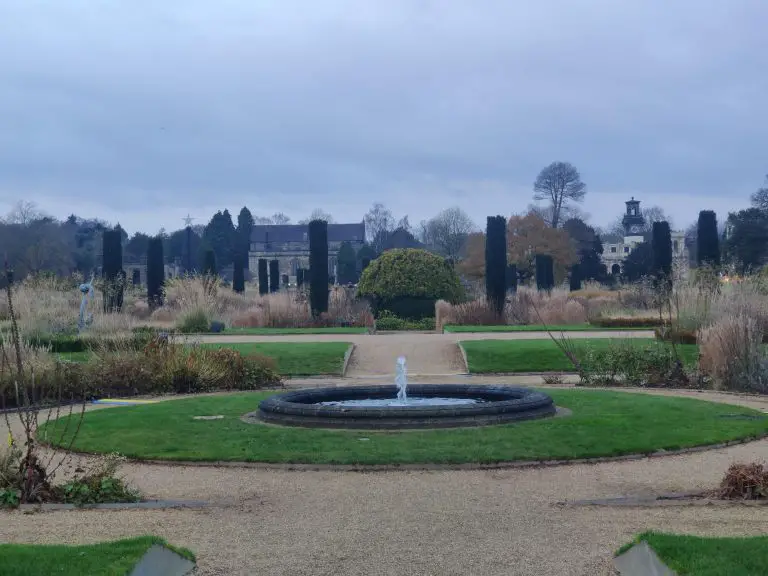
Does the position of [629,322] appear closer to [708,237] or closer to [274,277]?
[708,237]

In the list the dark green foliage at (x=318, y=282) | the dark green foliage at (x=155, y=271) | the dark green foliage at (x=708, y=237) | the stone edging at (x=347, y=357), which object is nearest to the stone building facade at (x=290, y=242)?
the dark green foliage at (x=155, y=271)

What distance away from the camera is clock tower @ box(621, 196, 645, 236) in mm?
102944

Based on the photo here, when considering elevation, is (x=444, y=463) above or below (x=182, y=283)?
below

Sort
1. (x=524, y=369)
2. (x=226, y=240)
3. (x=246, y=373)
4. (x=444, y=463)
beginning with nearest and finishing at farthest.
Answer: (x=444, y=463)
(x=246, y=373)
(x=524, y=369)
(x=226, y=240)

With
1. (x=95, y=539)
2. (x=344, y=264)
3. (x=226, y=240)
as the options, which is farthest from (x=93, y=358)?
(x=226, y=240)

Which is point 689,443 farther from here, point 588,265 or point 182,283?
point 588,265

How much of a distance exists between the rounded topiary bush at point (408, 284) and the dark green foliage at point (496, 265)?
93.6 inches

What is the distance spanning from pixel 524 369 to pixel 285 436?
982 cm

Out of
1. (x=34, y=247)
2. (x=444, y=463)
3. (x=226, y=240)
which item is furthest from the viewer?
(x=226, y=240)

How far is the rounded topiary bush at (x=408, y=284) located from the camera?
114 feet

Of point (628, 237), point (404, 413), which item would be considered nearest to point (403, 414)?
point (404, 413)

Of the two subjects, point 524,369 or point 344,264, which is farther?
point 344,264

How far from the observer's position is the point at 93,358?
56.9ft

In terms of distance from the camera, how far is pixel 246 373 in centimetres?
1720
